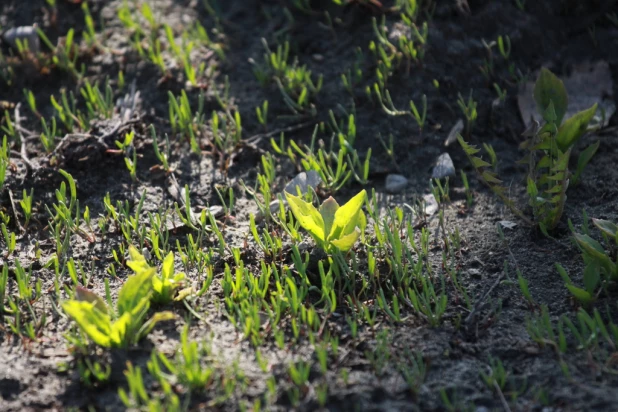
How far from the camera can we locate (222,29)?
137 inches

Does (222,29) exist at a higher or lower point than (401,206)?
higher

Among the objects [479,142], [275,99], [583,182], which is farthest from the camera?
[275,99]

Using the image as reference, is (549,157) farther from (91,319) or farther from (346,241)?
(91,319)

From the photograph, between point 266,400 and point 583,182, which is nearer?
point 266,400

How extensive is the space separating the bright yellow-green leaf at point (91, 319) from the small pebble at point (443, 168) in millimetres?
1375

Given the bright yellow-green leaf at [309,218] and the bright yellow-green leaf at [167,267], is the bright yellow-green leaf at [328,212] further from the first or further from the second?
the bright yellow-green leaf at [167,267]

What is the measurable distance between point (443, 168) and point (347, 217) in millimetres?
707

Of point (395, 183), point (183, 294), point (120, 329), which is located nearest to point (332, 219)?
point (183, 294)

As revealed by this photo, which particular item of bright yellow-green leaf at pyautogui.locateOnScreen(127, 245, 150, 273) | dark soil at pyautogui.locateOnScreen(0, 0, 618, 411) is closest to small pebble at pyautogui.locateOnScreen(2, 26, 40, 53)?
dark soil at pyautogui.locateOnScreen(0, 0, 618, 411)

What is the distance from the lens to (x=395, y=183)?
109 inches

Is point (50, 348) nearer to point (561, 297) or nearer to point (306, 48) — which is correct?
point (561, 297)

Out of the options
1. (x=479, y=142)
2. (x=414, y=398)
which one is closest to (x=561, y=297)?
(x=414, y=398)

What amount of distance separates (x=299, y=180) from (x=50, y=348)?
108cm

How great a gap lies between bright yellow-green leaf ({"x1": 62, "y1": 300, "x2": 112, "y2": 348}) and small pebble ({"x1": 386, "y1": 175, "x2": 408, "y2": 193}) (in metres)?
1.23
